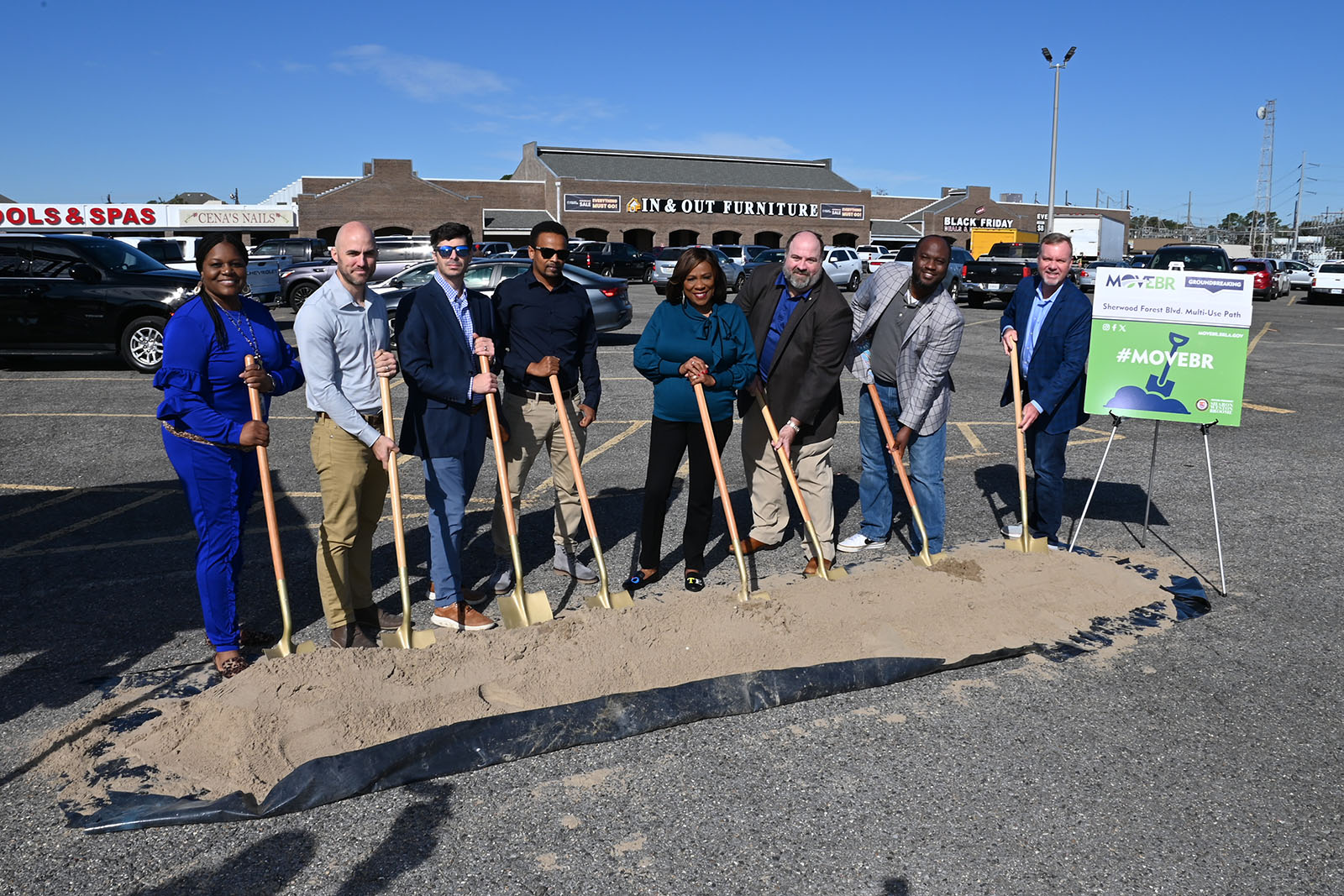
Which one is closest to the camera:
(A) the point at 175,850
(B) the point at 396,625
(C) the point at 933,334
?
(A) the point at 175,850

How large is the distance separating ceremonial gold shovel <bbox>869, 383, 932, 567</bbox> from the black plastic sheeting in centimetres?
96

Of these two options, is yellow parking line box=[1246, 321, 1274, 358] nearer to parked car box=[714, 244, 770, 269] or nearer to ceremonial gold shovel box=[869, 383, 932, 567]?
ceremonial gold shovel box=[869, 383, 932, 567]

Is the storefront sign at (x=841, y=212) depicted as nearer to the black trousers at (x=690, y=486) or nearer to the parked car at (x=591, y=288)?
the parked car at (x=591, y=288)

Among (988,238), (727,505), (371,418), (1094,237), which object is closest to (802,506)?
(727,505)

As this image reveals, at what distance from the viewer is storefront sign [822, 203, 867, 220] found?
2430 inches

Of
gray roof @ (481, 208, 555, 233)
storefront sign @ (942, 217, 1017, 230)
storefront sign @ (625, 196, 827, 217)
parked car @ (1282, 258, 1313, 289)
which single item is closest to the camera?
parked car @ (1282, 258, 1313, 289)

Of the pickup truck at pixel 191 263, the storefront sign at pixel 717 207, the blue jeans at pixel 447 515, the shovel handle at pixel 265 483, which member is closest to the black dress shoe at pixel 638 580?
the blue jeans at pixel 447 515

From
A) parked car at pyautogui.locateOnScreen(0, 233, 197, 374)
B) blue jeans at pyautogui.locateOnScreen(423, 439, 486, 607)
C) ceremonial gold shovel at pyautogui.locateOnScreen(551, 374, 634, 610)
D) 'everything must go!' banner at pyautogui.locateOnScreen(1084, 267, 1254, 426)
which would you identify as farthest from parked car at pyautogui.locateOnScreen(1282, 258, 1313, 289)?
blue jeans at pyautogui.locateOnScreen(423, 439, 486, 607)

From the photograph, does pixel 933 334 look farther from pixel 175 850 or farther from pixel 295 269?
pixel 295 269

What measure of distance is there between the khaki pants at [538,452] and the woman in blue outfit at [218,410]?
4.42ft

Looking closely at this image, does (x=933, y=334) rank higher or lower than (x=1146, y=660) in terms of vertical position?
higher

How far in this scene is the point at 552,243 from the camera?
5004 mm

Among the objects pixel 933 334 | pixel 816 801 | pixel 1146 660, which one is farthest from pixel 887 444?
pixel 816 801

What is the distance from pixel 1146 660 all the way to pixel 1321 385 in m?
11.3
